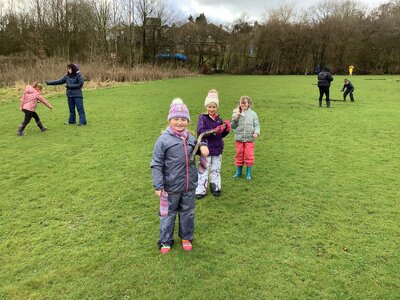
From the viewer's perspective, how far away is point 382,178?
6211 mm

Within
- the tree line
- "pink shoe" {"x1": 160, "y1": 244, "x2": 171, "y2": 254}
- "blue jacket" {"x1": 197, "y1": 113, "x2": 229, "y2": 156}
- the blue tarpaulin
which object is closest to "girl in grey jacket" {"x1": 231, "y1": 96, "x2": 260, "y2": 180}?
"blue jacket" {"x1": 197, "y1": 113, "x2": 229, "y2": 156}

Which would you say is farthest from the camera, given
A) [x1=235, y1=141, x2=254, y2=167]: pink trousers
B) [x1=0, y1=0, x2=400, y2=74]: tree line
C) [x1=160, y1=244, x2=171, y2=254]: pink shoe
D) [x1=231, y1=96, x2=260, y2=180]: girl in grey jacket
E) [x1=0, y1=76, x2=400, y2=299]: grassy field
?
[x1=0, y1=0, x2=400, y2=74]: tree line

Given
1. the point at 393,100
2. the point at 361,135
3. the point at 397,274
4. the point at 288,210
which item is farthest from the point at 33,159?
the point at 393,100

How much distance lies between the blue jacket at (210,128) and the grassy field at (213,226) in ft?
2.56

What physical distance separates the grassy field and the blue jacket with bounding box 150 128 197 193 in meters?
0.80

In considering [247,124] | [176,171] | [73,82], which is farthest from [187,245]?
[73,82]

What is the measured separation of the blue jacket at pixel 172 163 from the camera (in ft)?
12.1

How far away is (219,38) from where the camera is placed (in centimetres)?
5194

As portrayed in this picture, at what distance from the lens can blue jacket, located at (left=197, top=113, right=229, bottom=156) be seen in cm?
514

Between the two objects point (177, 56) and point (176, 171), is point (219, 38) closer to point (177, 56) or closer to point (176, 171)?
point (177, 56)

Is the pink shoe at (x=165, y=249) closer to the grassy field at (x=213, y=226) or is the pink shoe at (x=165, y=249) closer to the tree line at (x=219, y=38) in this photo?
the grassy field at (x=213, y=226)

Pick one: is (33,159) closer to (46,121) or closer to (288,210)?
(46,121)

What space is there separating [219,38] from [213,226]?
50811 mm

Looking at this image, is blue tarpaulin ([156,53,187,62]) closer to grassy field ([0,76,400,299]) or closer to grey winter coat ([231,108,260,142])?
grassy field ([0,76,400,299])
